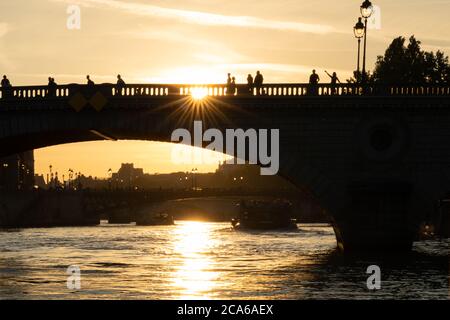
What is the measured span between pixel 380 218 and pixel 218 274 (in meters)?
9.35

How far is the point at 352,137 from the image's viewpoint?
58875 millimetres

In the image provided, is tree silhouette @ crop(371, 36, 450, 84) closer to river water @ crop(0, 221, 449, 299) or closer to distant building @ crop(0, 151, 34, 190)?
river water @ crop(0, 221, 449, 299)

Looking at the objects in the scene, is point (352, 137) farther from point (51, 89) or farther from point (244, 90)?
point (51, 89)

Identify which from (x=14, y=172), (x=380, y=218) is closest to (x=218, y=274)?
(x=380, y=218)

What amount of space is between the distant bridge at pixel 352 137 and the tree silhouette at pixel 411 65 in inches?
1134

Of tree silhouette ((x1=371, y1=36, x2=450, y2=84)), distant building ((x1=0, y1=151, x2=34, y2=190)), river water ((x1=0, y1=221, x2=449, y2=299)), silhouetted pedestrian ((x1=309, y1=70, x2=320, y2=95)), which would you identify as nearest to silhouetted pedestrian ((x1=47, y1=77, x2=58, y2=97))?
river water ((x1=0, y1=221, x2=449, y2=299))

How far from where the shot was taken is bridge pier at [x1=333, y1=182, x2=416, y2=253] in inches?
2277

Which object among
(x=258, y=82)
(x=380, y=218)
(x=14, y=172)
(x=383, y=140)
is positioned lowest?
(x=380, y=218)

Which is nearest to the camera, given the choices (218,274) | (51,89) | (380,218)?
(218,274)

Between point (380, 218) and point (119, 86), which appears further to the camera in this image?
point (119, 86)

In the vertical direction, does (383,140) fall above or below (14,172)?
above

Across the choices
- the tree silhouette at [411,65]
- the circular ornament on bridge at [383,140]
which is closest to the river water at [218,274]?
the circular ornament on bridge at [383,140]
